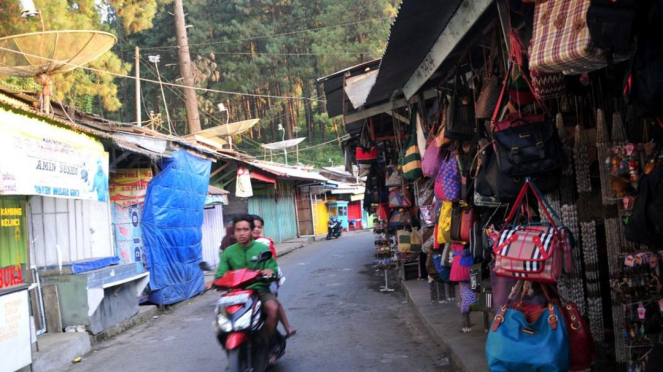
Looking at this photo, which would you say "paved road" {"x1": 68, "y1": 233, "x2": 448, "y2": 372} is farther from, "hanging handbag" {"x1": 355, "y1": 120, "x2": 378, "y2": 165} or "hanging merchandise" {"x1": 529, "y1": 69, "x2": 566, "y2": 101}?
"hanging merchandise" {"x1": 529, "y1": 69, "x2": 566, "y2": 101}

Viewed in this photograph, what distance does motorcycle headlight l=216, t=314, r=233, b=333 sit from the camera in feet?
17.7

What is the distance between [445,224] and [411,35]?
2135 millimetres

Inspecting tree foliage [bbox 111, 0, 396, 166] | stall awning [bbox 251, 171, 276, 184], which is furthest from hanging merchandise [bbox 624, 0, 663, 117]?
tree foliage [bbox 111, 0, 396, 166]

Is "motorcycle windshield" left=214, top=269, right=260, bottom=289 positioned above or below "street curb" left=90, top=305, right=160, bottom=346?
above

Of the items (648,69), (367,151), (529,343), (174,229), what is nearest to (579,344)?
(529,343)

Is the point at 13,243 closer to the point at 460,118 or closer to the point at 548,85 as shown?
the point at 460,118

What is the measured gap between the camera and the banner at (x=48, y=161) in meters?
6.82

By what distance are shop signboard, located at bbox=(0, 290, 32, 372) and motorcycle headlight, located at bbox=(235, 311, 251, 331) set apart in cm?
276

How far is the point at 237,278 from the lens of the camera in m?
5.71

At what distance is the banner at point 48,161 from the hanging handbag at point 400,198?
4926 mm

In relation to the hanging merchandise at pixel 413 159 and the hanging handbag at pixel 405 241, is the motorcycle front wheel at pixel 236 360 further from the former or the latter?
the hanging handbag at pixel 405 241

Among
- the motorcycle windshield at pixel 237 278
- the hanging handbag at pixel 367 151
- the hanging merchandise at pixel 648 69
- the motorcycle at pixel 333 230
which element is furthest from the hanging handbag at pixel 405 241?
the motorcycle at pixel 333 230

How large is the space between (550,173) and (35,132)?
594 centimetres

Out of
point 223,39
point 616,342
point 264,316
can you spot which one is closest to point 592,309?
point 616,342
